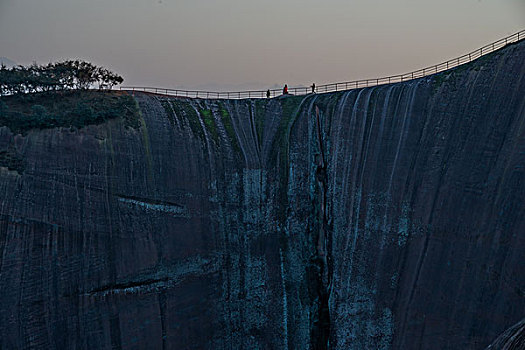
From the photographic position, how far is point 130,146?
30.5m

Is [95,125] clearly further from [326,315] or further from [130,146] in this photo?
[326,315]

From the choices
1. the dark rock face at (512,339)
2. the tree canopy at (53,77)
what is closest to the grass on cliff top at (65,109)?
the tree canopy at (53,77)

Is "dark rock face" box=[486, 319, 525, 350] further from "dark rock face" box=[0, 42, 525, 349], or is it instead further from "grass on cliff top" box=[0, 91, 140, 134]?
"grass on cliff top" box=[0, 91, 140, 134]

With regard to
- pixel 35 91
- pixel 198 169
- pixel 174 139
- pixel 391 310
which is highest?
pixel 35 91

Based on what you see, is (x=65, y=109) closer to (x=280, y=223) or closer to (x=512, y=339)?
(x=280, y=223)

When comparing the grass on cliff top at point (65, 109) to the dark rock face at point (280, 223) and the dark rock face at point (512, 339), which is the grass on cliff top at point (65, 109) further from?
the dark rock face at point (512, 339)

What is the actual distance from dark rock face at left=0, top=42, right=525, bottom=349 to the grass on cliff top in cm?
75

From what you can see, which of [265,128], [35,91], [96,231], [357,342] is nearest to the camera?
[96,231]

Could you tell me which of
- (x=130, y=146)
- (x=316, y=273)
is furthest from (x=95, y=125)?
(x=316, y=273)

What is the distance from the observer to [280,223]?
108ft

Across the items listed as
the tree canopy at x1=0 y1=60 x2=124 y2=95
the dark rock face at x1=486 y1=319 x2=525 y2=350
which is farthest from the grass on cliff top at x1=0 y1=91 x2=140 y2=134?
the dark rock face at x1=486 y1=319 x2=525 y2=350

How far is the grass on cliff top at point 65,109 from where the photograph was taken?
28.5 meters

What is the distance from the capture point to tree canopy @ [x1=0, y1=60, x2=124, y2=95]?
3147 centimetres

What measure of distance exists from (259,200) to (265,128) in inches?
219
